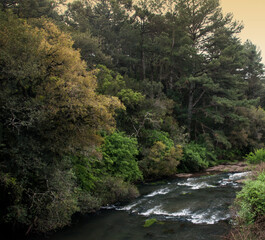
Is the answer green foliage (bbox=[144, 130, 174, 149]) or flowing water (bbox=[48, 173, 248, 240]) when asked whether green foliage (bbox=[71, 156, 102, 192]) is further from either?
green foliage (bbox=[144, 130, 174, 149])

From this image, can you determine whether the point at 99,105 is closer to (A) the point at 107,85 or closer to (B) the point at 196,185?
(B) the point at 196,185

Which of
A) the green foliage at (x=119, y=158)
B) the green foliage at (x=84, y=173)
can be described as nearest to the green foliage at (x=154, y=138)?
the green foliage at (x=119, y=158)

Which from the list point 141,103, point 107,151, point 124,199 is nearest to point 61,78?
point 107,151

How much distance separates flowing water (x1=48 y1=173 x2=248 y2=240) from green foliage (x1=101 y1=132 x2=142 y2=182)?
197cm

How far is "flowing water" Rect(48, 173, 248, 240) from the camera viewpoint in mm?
9633

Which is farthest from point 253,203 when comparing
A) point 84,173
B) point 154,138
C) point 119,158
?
point 154,138

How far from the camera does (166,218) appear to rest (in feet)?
37.3

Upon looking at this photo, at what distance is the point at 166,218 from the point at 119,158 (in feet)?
21.9

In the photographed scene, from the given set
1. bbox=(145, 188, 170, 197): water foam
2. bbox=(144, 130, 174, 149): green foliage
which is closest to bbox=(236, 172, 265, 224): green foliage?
bbox=(145, 188, 170, 197): water foam

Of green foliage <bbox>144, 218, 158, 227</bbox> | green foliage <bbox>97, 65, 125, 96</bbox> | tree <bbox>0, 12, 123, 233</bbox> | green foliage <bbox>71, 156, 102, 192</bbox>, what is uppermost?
green foliage <bbox>97, 65, 125, 96</bbox>

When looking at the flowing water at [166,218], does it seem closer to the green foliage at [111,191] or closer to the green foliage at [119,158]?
the green foliage at [111,191]

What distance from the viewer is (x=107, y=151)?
1655cm

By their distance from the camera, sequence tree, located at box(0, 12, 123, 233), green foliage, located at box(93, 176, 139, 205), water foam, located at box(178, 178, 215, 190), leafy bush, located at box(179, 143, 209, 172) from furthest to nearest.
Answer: leafy bush, located at box(179, 143, 209, 172)
water foam, located at box(178, 178, 215, 190)
green foliage, located at box(93, 176, 139, 205)
tree, located at box(0, 12, 123, 233)

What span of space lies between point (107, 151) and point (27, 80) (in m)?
7.69
